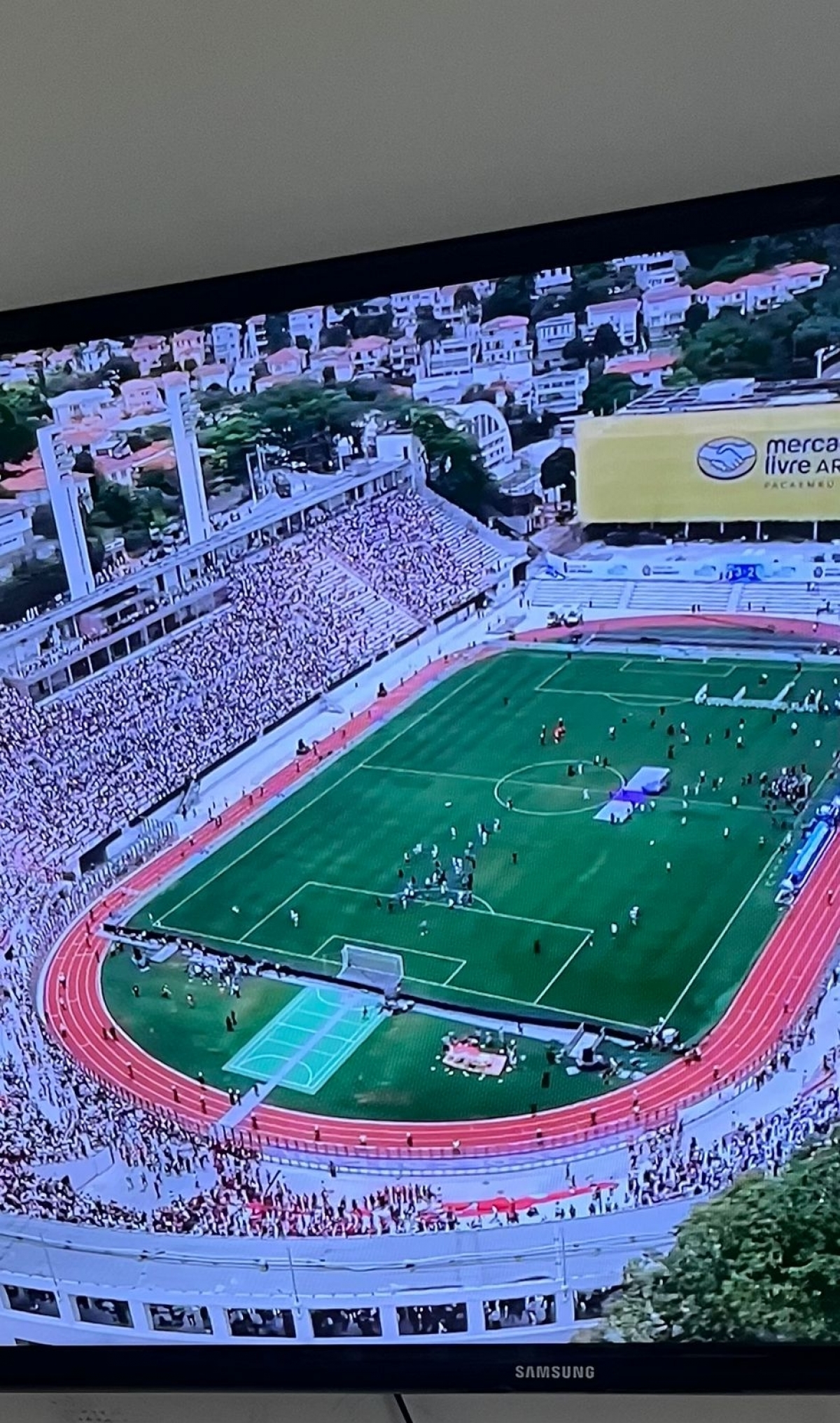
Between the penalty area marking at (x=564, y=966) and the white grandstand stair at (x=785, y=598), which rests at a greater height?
the white grandstand stair at (x=785, y=598)

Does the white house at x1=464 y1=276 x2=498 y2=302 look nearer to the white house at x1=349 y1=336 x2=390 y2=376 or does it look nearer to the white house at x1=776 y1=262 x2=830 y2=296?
the white house at x1=349 y1=336 x2=390 y2=376

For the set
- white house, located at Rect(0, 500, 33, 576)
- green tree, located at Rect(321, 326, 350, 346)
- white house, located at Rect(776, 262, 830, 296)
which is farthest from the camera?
white house, located at Rect(0, 500, 33, 576)

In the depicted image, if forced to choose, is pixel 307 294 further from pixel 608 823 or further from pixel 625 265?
pixel 608 823

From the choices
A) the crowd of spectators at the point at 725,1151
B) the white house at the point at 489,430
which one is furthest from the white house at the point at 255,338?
the crowd of spectators at the point at 725,1151

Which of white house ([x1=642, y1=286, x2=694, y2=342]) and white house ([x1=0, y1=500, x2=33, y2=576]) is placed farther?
white house ([x1=0, y1=500, x2=33, y2=576])

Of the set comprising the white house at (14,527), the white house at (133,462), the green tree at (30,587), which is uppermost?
the white house at (133,462)

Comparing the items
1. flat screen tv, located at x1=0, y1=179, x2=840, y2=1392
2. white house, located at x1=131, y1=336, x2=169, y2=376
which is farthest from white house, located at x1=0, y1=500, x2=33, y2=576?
white house, located at x1=131, y1=336, x2=169, y2=376

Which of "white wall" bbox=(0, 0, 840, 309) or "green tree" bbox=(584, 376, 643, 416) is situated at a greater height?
"white wall" bbox=(0, 0, 840, 309)

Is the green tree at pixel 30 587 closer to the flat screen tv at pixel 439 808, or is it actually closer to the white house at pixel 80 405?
the flat screen tv at pixel 439 808
